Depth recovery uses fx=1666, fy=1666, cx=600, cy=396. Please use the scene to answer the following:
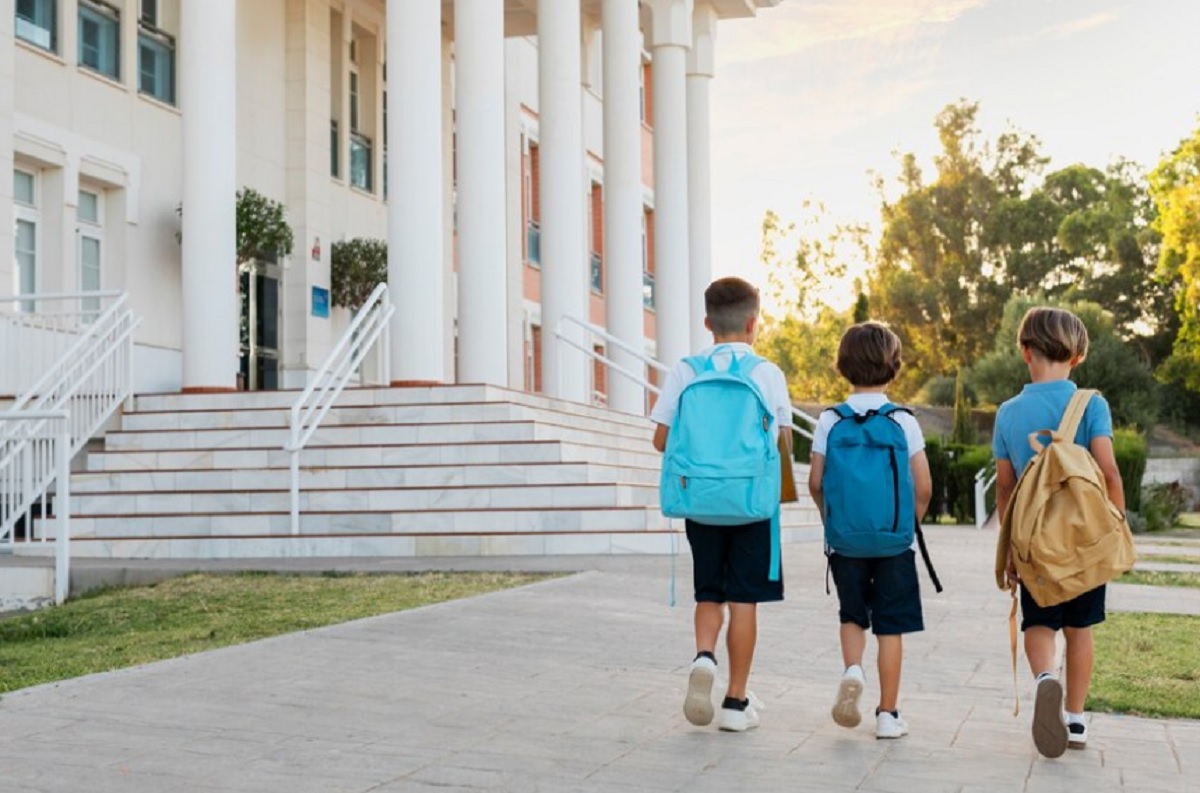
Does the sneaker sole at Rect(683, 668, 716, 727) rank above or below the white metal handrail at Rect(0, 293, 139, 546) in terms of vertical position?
below

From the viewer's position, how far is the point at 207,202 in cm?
1736

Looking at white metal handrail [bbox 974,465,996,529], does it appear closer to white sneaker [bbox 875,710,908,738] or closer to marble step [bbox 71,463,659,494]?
marble step [bbox 71,463,659,494]

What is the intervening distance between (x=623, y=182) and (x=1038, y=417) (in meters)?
19.4

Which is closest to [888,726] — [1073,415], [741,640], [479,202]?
[741,640]

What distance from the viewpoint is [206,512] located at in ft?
49.6

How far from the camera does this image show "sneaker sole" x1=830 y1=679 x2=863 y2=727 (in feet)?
18.7

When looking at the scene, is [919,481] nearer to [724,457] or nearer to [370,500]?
[724,457]

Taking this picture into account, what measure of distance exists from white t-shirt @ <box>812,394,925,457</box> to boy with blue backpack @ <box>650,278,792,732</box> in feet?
0.44

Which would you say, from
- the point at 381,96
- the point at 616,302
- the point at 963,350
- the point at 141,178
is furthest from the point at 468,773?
the point at 963,350

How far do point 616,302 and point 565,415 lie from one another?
22.1 feet

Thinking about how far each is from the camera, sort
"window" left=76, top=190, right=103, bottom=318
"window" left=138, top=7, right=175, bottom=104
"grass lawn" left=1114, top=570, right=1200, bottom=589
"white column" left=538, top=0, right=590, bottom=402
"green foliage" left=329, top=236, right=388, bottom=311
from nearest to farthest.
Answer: "grass lawn" left=1114, top=570, right=1200, bottom=589 < "window" left=76, top=190, right=103, bottom=318 < "window" left=138, top=7, right=175, bottom=104 < "white column" left=538, top=0, right=590, bottom=402 < "green foliage" left=329, top=236, right=388, bottom=311

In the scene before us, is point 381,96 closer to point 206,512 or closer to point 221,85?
Answer: point 221,85

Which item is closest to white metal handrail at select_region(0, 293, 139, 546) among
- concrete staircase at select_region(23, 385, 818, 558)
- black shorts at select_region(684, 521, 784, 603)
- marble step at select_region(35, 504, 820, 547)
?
concrete staircase at select_region(23, 385, 818, 558)

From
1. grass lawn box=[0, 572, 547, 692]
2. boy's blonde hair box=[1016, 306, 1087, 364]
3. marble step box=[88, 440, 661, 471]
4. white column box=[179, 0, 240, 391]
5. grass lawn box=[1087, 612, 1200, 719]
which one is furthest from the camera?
white column box=[179, 0, 240, 391]
